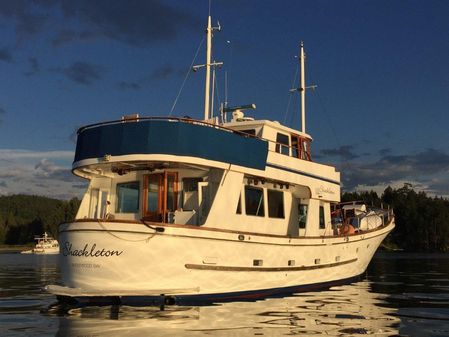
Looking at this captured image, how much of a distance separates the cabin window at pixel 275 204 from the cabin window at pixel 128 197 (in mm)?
4564

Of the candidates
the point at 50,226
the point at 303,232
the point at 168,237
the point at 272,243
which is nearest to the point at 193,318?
the point at 168,237

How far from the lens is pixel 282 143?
19609 mm

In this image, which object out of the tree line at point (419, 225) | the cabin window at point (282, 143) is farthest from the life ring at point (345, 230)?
the tree line at point (419, 225)

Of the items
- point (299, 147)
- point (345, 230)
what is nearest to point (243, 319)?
point (299, 147)

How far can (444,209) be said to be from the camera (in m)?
101

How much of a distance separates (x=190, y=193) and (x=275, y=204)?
3427 millimetres

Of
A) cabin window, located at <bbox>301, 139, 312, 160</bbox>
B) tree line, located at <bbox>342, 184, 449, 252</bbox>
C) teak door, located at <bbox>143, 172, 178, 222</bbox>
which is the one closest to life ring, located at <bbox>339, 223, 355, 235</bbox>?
cabin window, located at <bbox>301, 139, 312, 160</bbox>

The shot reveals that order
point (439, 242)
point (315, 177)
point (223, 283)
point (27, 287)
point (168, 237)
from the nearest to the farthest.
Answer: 1. point (168, 237)
2. point (223, 283)
3. point (315, 177)
4. point (27, 287)
5. point (439, 242)

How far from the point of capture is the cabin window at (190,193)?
657 inches

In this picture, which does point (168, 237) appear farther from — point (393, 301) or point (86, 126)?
point (393, 301)

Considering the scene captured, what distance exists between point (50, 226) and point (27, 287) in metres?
113

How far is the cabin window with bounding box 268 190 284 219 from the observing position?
722 inches

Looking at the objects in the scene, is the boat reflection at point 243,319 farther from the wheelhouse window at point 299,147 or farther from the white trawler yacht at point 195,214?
the wheelhouse window at point 299,147

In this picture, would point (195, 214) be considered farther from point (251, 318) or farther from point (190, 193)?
point (251, 318)
